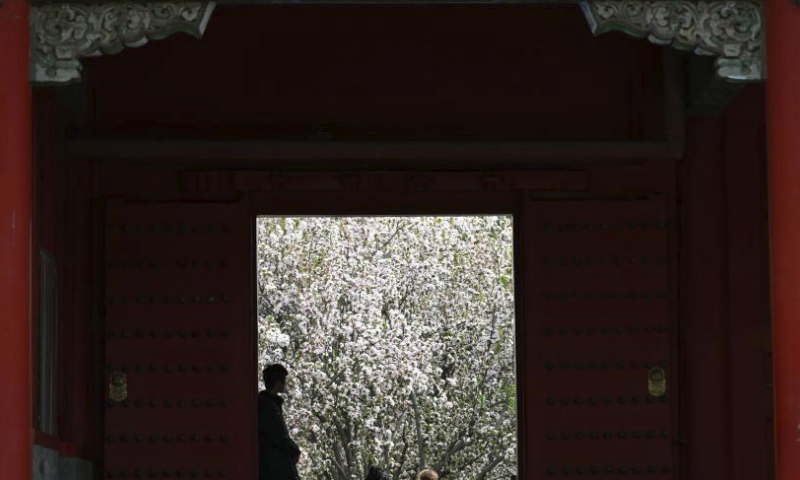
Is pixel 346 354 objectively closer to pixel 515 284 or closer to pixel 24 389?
pixel 515 284

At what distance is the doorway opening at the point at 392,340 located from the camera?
102ft

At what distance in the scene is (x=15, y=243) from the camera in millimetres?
9281

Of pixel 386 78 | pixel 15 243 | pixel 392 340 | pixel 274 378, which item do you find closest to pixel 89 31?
pixel 15 243

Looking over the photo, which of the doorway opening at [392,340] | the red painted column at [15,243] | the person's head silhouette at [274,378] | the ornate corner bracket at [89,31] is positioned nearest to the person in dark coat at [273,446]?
the person's head silhouette at [274,378]

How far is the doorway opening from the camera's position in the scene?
3105cm

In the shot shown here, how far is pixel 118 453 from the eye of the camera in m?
12.4

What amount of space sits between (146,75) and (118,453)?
2.76 meters

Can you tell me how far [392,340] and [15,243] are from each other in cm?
2214

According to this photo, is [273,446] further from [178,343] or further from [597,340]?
[597,340]

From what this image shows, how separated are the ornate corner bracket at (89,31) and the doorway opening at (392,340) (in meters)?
21.2

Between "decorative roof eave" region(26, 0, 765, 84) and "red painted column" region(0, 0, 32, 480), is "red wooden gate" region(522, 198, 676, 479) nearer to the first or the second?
"decorative roof eave" region(26, 0, 765, 84)

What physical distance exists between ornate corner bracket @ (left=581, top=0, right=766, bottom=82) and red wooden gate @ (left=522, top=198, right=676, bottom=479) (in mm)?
3389

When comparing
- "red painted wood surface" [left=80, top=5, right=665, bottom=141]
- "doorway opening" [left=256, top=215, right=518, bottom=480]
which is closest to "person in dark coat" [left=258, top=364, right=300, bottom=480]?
"red painted wood surface" [left=80, top=5, right=665, bottom=141]

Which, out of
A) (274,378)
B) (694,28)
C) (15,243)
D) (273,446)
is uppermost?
(694,28)
